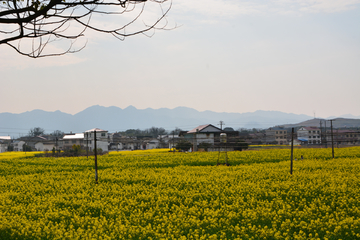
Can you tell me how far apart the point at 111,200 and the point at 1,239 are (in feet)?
16.5

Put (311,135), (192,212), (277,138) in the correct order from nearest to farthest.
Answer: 1. (192,212)
2. (311,135)
3. (277,138)

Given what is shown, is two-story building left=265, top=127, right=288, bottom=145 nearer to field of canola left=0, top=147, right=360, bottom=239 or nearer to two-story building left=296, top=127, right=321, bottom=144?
two-story building left=296, top=127, right=321, bottom=144

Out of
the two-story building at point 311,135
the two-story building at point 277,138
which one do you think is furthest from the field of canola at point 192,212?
the two-story building at point 277,138

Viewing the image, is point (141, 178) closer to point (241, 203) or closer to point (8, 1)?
point (241, 203)

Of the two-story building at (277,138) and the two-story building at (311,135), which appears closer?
the two-story building at (311,135)

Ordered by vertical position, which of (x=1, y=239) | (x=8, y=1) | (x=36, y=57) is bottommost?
(x=1, y=239)

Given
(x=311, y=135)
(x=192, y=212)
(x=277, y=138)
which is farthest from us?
(x=277, y=138)

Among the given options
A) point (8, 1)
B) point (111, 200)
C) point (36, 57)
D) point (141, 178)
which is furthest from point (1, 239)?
point (141, 178)

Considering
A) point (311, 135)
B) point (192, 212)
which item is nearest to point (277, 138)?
point (311, 135)

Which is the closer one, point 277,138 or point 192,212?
point 192,212

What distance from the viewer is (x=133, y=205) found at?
13523 millimetres

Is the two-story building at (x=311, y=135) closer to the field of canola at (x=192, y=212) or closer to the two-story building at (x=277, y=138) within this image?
the two-story building at (x=277, y=138)

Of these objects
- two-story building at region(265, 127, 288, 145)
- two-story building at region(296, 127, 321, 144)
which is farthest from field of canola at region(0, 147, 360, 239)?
two-story building at region(265, 127, 288, 145)

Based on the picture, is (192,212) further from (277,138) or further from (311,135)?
(277,138)
